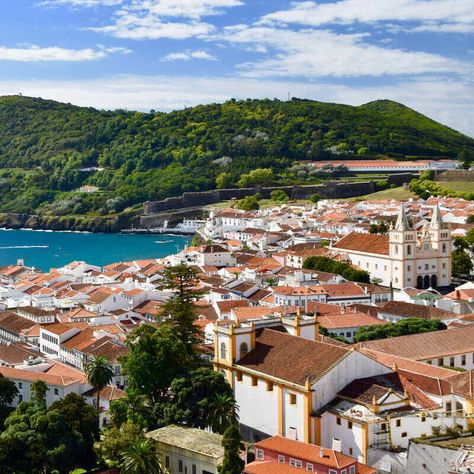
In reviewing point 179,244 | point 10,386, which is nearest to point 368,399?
point 10,386

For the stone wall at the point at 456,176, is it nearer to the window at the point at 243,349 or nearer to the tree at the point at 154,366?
the window at the point at 243,349

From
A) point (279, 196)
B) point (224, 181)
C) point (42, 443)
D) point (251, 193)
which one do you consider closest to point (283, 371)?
point (42, 443)

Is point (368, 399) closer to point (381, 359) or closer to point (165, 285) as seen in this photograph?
point (381, 359)

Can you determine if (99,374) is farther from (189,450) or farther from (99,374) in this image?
(189,450)

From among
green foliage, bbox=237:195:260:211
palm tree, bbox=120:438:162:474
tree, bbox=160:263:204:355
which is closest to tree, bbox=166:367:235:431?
palm tree, bbox=120:438:162:474

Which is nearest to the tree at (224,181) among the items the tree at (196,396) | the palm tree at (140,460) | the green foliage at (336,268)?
the green foliage at (336,268)

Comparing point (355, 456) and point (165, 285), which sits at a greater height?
point (165, 285)
